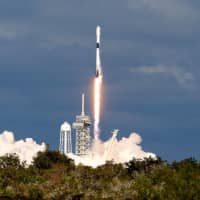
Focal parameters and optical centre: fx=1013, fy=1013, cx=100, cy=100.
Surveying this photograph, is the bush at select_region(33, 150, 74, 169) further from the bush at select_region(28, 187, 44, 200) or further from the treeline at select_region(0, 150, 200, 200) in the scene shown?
the bush at select_region(28, 187, 44, 200)

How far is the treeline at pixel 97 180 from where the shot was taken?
4360 inches

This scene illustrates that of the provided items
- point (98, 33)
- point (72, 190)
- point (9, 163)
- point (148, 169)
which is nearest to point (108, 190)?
point (72, 190)

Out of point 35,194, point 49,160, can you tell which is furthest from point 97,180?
point 49,160

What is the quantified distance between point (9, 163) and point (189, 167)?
113 ft

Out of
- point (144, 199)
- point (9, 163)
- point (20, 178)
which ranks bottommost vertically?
point (144, 199)

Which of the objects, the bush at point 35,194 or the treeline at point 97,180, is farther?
the bush at point 35,194

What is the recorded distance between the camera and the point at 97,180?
137 metres

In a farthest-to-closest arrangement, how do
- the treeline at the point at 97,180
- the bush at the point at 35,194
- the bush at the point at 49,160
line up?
1. the bush at the point at 49,160
2. the bush at the point at 35,194
3. the treeline at the point at 97,180

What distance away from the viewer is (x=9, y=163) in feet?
532

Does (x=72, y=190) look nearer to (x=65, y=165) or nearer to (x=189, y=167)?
Answer: (x=189, y=167)

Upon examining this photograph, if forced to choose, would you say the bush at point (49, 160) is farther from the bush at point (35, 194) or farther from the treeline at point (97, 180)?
the bush at point (35, 194)

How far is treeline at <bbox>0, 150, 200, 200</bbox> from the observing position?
111 m

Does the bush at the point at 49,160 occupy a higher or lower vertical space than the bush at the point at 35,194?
higher

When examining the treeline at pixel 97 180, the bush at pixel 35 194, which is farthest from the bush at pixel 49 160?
the bush at pixel 35 194
